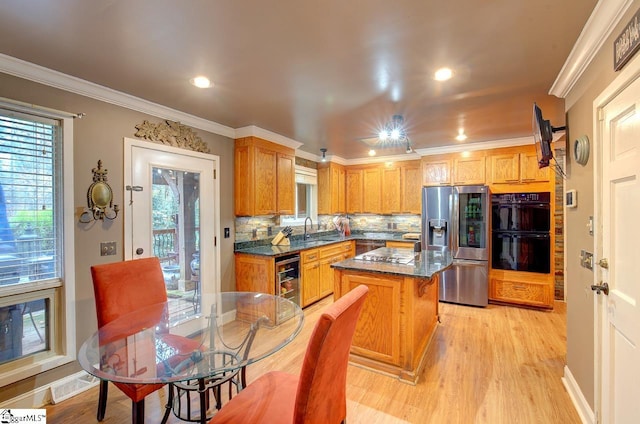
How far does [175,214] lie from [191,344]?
167 centimetres

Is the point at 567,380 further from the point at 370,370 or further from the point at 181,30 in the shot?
the point at 181,30

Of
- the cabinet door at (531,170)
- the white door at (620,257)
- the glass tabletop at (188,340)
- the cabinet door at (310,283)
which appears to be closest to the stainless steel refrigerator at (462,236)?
the cabinet door at (531,170)

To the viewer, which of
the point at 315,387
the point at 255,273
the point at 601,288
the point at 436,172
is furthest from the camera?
the point at 436,172

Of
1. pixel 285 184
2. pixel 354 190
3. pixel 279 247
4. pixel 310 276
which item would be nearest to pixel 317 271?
pixel 310 276

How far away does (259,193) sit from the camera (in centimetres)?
366

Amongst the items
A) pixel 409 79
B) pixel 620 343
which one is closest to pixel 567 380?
pixel 620 343

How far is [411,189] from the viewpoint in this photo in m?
5.13

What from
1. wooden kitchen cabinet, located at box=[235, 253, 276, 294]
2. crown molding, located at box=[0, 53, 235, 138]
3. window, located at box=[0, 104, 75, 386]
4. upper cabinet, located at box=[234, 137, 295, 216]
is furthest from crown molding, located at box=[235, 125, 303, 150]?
window, located at box=[0, 104, 75, 386]

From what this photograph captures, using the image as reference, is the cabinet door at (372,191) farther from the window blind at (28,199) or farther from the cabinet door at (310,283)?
the window blind at (28,199)

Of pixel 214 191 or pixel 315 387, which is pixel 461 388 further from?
pixel 214 191

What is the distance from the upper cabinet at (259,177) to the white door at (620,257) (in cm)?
311

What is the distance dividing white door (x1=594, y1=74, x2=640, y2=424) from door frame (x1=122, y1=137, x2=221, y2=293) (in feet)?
→ 11.0

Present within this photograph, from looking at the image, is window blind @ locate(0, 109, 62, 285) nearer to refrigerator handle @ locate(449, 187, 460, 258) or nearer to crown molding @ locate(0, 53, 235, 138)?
crown molding @ locate(0, 53, 235, 138)

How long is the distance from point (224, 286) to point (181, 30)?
108 inches
